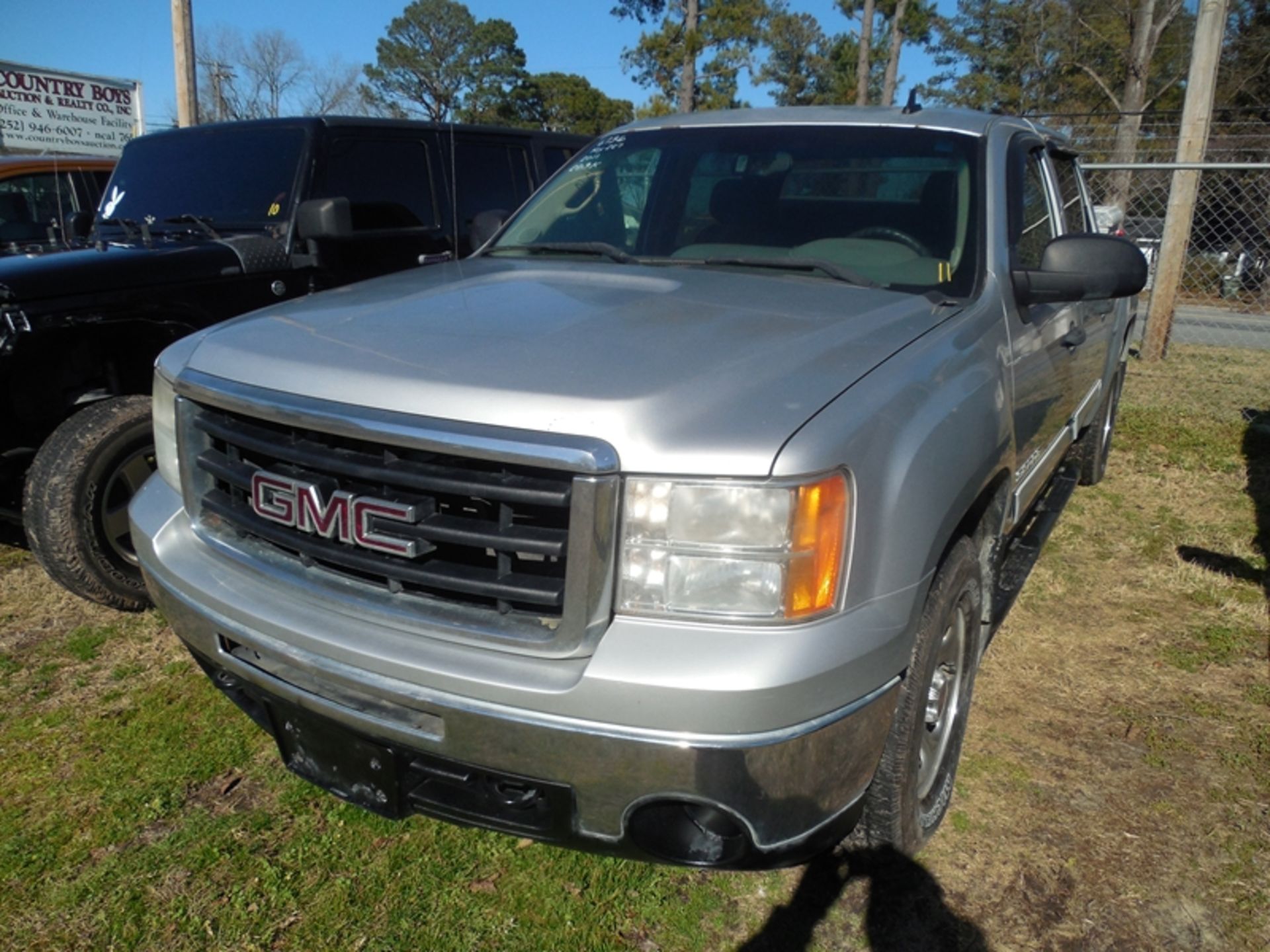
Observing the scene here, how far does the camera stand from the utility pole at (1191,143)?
924 cm

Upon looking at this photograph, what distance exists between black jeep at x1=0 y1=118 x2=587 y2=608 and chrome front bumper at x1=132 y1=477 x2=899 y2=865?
6.52ft

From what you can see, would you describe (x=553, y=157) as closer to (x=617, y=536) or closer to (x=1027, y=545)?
(x=1027, y=545)

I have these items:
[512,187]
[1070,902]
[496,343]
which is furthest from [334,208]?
[1070,902]

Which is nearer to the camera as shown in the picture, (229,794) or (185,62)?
(229,794)

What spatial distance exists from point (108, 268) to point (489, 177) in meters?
2.57

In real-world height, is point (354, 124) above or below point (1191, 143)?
below

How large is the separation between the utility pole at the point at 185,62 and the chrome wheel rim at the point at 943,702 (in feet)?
34.2

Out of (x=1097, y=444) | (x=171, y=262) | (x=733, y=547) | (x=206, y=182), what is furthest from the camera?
(x=1097, y=444)

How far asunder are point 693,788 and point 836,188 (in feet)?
6.95

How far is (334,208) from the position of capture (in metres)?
4.42

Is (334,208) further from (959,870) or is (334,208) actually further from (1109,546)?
(1109,546)

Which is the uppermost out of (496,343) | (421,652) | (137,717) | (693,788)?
(496,343)

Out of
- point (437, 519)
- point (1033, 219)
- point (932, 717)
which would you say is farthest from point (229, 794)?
point (1033, 219)

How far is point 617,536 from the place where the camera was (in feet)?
5.76
